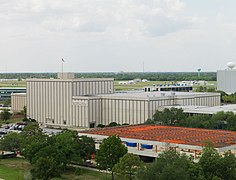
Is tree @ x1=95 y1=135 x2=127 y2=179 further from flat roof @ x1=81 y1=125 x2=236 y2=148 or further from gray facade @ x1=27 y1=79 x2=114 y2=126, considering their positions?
gray facade @ x1=27 y1=79 x2=114 y2=126

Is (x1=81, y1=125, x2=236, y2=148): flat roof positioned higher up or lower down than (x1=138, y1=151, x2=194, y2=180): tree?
lower down

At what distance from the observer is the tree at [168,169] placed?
25.9 meters

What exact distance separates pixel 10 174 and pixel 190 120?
78.0ft

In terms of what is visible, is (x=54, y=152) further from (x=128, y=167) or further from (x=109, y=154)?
(x=128, y=167)

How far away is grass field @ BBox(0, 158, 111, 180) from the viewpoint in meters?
36.0

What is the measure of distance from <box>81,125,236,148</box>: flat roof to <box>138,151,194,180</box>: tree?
10.7 metres

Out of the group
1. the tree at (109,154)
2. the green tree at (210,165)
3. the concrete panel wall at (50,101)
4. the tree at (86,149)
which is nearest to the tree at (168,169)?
the green tree at (210,165)

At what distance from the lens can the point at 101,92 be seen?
74.6 meters

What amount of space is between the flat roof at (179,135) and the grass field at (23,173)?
291 inches

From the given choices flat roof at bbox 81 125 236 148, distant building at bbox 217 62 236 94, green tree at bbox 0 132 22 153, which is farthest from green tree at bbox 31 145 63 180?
distant building at bbox 217 62 236 94

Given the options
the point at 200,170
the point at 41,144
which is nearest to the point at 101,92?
the point at 41,144

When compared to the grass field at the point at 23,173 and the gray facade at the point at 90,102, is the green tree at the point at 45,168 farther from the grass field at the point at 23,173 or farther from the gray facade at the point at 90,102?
the gray facade at the point at 90,102

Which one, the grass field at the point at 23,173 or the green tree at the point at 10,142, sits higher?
the green tree at the point at 10,142

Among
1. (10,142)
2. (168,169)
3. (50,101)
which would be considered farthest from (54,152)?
(50,101)
